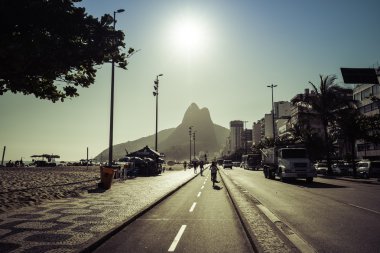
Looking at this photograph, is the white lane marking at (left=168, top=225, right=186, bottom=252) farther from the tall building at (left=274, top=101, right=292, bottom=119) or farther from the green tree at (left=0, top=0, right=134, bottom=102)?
the tall building at (left=274, top=101, right=292, bottom=119)

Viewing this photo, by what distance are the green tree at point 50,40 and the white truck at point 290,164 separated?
20.9 metres

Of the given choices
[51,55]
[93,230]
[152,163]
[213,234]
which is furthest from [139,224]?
[152,163]

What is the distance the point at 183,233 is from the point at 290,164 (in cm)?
2063

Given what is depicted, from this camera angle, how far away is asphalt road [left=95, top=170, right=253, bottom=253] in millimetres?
6988

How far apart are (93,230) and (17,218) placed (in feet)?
10.2

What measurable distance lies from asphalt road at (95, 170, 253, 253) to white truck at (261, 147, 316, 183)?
16.2 meters

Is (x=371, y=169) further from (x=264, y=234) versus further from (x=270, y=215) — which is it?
(x=264, y=234)

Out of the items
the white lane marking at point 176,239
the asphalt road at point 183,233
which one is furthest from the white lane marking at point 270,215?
the white lane marking at point 176,239

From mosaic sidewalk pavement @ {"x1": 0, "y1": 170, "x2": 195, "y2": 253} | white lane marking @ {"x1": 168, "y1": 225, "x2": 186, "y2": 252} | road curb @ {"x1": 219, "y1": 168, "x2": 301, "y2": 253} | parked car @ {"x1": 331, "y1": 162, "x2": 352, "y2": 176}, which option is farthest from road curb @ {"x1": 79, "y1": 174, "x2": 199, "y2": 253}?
parked car @ {"x1": 331, "y1": 162, "x2": 352, "y2": 176}

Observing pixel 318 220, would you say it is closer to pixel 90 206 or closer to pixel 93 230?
pixel 93 230

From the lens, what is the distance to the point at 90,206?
40.8 ft

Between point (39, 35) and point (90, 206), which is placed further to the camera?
point (90, 206)

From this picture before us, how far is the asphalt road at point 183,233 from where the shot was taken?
275 inches

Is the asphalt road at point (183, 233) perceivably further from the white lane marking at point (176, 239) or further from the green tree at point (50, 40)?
the green tree at point (50, 40)
